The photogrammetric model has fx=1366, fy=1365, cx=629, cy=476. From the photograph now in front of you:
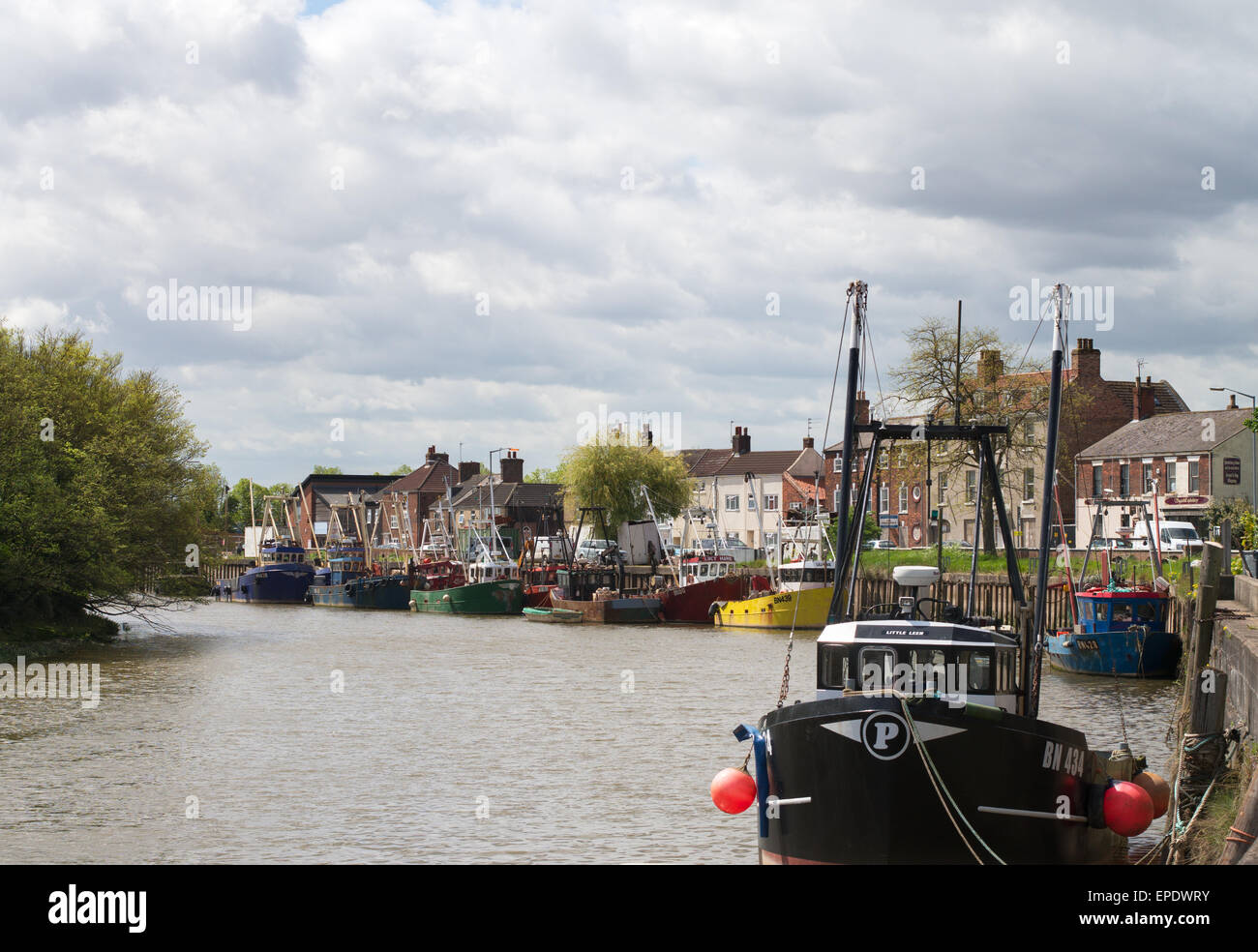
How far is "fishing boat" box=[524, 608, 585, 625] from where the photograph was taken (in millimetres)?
80500

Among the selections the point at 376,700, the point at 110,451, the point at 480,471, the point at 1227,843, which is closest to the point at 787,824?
the point at 1227,843

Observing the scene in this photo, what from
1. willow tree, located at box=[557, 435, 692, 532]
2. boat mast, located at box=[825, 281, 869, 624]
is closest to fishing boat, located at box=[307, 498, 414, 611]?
willow tree, located at box=[557, 435, 692, 532]

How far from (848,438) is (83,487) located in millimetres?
39179

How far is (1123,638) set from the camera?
42.0 metres

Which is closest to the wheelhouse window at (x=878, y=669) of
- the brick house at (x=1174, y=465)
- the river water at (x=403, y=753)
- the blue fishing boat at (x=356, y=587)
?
the river water at (x=403, y=753)

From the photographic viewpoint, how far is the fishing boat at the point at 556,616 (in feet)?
264

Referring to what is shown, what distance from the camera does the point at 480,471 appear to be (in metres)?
164

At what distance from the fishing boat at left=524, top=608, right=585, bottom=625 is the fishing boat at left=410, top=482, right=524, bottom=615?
20.5ft

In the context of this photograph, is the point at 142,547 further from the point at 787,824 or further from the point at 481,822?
the point at 787,824

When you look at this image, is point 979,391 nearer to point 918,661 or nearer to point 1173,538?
point 1173,538

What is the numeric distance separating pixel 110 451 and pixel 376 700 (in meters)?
20.9

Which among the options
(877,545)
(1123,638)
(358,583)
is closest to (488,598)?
(358,583)

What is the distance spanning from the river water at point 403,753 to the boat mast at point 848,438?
421 centimetres
